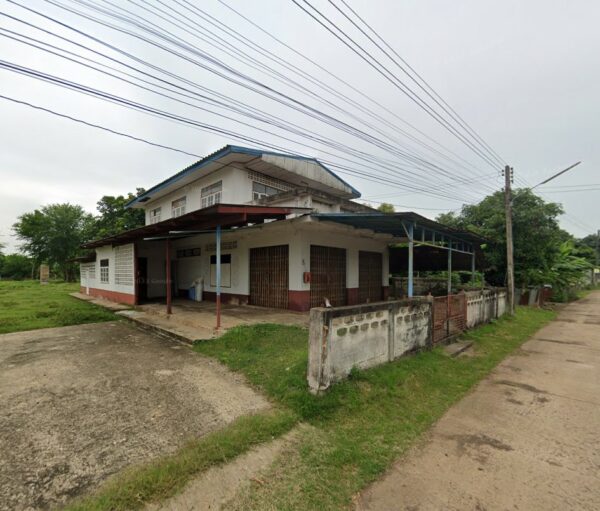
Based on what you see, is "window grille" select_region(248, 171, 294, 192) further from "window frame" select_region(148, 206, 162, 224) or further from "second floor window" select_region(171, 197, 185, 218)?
"window frame" select_region(148, 206, 162, 224)

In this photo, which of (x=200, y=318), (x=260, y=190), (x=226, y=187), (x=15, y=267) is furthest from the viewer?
(x=15, y=267)

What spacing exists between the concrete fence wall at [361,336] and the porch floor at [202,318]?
2967mm

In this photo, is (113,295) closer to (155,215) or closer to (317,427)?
(155,215)

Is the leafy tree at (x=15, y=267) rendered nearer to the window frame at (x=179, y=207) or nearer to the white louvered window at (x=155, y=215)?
the white louvered window at (x=155, y=215)

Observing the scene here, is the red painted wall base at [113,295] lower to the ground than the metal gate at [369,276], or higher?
lower

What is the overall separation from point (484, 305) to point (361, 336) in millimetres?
6875

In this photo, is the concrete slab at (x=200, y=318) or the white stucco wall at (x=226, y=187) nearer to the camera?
the concrete slab at (x=200, y=318)

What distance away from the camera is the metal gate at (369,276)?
12.2 meters

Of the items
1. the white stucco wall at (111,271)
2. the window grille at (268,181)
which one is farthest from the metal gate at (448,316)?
the white stucco wall at (111,271)

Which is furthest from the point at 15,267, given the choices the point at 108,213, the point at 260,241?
the point at 260,241

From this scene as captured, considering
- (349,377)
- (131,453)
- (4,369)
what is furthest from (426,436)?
(4,369)

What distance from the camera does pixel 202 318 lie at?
8.34 meters

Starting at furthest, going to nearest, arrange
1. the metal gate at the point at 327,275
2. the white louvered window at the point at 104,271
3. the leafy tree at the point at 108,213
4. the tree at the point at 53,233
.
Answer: the tree at the point at 53,233 → the leafy tree at the point at 108,213 → the white louvered window at the point at 104,271 → the metal gate at the point at 327,275

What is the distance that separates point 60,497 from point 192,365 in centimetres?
301
